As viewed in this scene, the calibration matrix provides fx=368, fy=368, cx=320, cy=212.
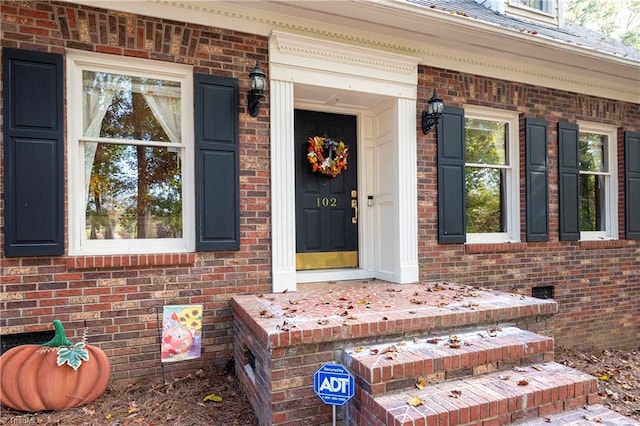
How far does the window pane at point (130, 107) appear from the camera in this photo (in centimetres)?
318

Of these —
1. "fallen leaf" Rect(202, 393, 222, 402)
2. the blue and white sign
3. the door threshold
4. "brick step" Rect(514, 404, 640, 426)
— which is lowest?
"fallen leaf" Rect(202, 393, 222, 402)

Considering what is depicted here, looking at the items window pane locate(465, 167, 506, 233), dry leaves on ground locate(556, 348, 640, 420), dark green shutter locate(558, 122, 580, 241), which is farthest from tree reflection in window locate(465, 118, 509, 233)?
dry leaves on ground locate(556, 348, 640, 420)

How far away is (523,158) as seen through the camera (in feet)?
15.6

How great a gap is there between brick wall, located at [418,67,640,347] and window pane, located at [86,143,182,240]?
2.63 metres

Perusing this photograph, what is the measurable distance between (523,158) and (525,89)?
0.90 meters

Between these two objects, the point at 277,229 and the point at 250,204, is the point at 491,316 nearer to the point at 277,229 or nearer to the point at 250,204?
the point at 277,229

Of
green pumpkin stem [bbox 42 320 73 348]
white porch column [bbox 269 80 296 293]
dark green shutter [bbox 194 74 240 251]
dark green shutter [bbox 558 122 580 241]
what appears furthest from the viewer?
dark green shutter [bbox 558 122 580 241]

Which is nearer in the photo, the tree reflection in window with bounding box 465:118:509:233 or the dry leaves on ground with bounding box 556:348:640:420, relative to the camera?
the dry leaves on ground with bounding box 556:348:640:420

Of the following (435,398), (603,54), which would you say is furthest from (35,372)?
(603,54)

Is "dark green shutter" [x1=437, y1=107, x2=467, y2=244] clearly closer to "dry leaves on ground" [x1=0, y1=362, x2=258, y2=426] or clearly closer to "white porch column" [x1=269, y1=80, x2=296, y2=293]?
"white porch column" [x1=269, y1=80, x2=296, y2=293]

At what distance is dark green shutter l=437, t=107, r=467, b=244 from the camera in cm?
425

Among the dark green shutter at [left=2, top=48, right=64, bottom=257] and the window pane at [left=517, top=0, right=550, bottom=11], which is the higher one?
the window pane at [left=517, top=0, right=550, bottom=11]

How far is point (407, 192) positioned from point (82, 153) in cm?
315

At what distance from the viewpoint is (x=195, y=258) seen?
10.8ft
